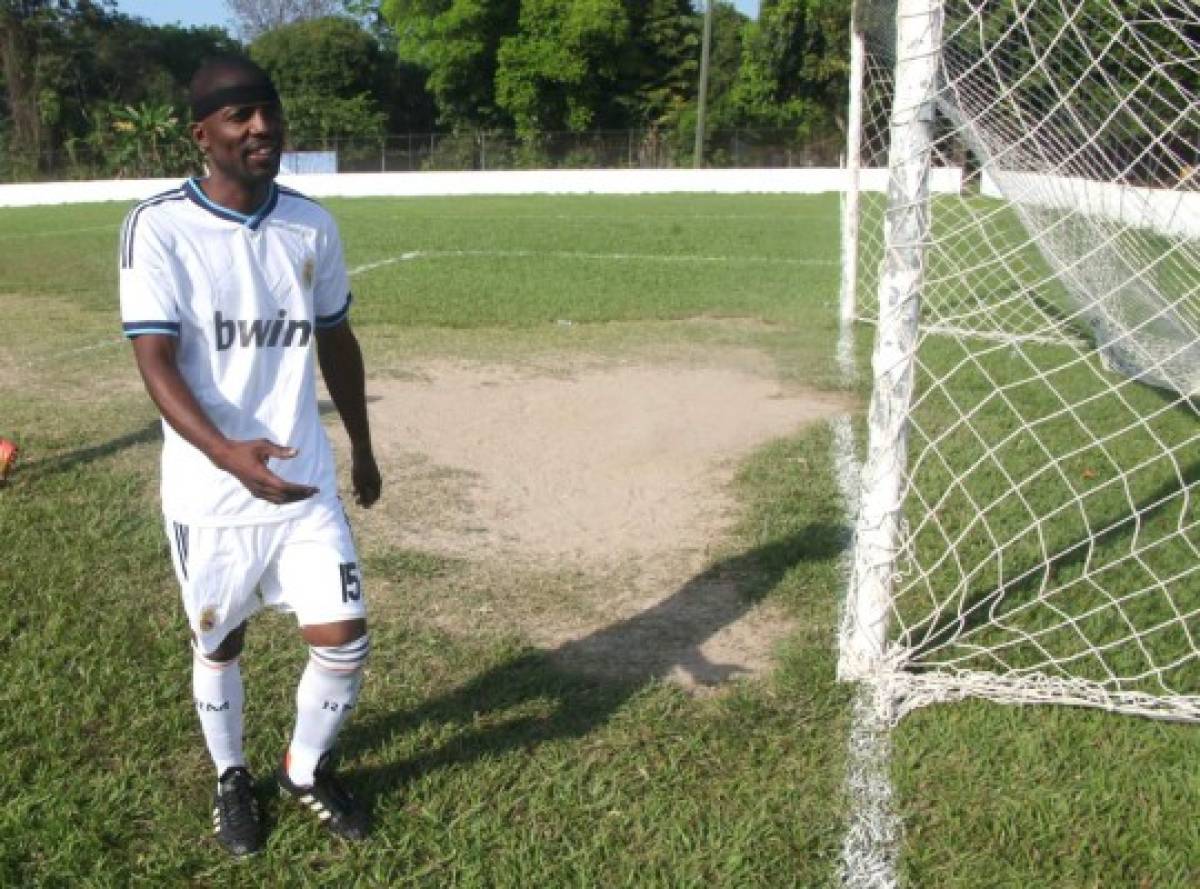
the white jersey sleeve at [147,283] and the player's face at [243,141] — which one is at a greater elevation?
the player's face at [243,141]

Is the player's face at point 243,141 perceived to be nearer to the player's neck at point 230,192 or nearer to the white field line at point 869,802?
the player's neck at point 230,192

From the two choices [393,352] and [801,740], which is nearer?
[801,740]

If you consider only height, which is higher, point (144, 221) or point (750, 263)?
point (144, 221)

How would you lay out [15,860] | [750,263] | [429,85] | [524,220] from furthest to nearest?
1. [429,85]
2. [524,220]
3. [750,263]
4. [15,860]

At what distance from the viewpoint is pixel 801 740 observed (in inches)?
123

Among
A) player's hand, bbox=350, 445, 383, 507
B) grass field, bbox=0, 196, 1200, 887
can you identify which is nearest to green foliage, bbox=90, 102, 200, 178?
grass field, bbox=0, 196, 1200, 887

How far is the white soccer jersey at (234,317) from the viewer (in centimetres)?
235

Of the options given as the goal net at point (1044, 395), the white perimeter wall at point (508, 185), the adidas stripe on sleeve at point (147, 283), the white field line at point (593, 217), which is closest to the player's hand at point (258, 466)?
the adidas stripe on sleeve at point (147, 283)

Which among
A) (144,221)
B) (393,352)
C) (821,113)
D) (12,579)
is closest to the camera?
(144,221)

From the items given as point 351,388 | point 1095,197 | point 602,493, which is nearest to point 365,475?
point 351,388

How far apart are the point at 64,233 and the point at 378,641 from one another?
739 inches

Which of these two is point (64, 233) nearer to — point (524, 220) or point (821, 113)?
point (524, 220)

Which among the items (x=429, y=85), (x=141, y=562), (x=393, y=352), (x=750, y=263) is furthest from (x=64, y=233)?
(x=429, y=85)

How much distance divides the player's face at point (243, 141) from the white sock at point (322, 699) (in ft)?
3.42
